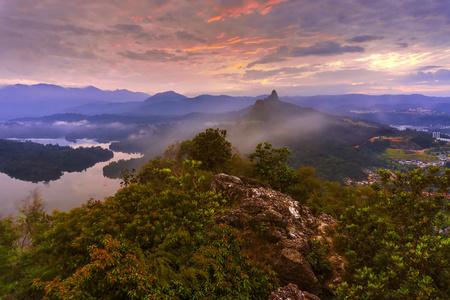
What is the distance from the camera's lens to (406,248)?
898 centimetres

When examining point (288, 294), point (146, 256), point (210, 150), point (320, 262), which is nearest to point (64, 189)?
point (210, 150)

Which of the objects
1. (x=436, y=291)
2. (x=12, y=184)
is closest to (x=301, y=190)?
(x=436, y=291)

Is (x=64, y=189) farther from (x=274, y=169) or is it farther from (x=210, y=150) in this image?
(x=274, y=169)

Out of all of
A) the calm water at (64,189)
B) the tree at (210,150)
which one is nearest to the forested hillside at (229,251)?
the tree at (210,150)

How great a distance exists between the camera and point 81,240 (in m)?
9.81

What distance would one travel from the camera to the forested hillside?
295 inches

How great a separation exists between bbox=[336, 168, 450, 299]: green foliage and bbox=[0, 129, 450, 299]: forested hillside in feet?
0.14

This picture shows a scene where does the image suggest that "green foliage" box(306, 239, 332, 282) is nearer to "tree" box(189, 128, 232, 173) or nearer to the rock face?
the rock face

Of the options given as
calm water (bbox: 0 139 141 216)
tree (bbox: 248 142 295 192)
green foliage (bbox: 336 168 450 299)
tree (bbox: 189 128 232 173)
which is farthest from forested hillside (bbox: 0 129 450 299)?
calm water (bbox: 0 139 141 216)

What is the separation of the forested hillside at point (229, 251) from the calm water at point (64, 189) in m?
148

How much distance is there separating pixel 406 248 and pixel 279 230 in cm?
855

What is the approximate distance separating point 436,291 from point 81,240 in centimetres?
1428

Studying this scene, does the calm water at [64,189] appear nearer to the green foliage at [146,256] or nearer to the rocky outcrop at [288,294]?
the green foliage at [146,256]

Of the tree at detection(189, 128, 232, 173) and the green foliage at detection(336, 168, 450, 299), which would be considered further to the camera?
the tree at detection(189, 128, 232, 173)
